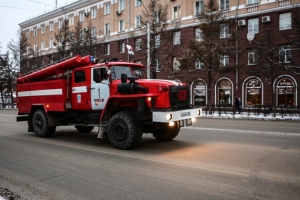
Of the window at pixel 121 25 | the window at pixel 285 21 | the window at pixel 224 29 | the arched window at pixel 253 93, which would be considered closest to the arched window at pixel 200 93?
the arched window at pixel 253 93

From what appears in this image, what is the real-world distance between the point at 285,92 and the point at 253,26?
8.00 metres

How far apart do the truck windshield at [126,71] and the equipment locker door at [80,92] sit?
123cm

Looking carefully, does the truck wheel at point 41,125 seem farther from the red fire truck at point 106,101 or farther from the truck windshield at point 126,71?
the truck windshield at point 126,71

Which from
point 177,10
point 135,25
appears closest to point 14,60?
point 135,25

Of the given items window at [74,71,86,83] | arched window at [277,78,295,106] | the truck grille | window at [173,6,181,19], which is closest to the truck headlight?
the truck grille

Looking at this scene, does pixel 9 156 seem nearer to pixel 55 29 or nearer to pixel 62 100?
pixel 62 100

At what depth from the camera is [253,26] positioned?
105 feet

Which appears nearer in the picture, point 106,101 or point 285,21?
point 106,101

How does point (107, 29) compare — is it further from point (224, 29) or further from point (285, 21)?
point (285, 21)

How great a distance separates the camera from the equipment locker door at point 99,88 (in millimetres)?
9484

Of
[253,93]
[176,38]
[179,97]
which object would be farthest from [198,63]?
[179,97]

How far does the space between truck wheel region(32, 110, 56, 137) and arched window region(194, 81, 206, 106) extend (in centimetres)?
2579

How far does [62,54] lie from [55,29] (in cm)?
1838

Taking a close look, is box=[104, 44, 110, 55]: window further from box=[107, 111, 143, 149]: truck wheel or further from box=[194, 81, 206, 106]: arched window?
box=[107, 111, 143, 149]: truck wheel
